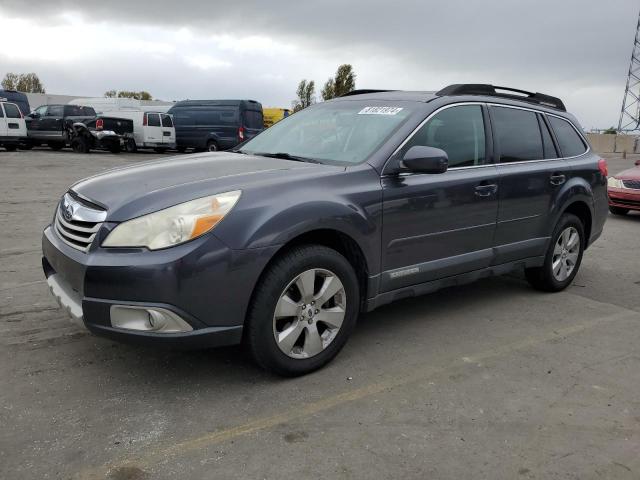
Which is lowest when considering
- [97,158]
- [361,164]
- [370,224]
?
[97,158]

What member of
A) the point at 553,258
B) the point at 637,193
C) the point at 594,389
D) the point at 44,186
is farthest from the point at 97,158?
the point at 594,389

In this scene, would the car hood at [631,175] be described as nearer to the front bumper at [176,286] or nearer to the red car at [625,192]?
the red car at [625,192]

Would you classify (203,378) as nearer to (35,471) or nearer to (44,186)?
(35,471)

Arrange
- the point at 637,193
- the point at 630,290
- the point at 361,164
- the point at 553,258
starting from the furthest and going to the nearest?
the point at 637,193 < the point at 630,290 < the point at 553,258 < the point at 361,164

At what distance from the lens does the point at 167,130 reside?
24.4 metres

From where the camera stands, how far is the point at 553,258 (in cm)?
512

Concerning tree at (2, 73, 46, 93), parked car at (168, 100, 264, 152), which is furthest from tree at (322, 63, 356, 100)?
tree at (2, 73, 46, 93)

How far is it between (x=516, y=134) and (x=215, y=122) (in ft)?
67.7

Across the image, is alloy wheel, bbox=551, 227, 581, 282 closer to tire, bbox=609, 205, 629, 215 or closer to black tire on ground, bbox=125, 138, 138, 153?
tire, bbox=609, 205, 629, 215

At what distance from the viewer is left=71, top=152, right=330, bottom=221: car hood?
302 centimetres

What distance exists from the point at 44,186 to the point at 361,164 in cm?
1030

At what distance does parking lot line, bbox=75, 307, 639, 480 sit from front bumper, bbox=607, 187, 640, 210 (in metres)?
6.74

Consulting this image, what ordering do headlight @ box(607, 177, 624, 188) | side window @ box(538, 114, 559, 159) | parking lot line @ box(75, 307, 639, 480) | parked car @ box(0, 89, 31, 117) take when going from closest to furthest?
parking lot line @ box(75, 307, 639, 480)
side window @ box(538, 114, 559, 159)
headlight @ box(607, 177, 624, 188)
parked car @ box(0, 89, 31, 117)

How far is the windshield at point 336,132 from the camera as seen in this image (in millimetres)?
3863
